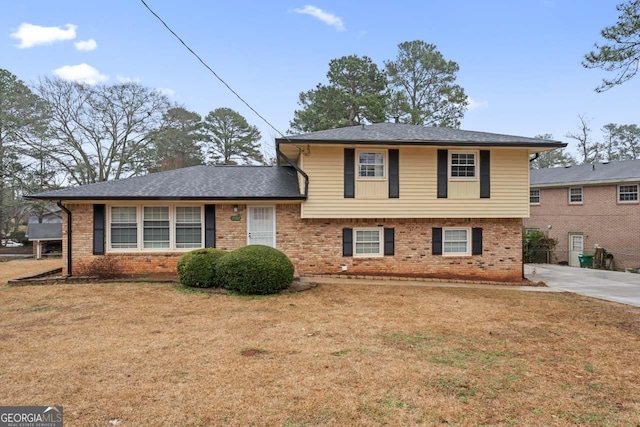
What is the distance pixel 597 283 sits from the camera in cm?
1232

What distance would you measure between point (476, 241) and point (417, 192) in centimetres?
268

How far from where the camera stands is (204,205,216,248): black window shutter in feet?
38.2

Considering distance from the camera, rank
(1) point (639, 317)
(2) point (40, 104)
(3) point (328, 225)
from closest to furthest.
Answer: (1) point (639, 317) → (3) point (328, 225) → (2) point (40, 104)

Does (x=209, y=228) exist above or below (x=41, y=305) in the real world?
above

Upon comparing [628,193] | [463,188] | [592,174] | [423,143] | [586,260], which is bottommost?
[586,260]

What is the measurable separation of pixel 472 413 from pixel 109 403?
11.3ft

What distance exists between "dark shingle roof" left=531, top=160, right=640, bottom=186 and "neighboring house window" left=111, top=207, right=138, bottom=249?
22870mm

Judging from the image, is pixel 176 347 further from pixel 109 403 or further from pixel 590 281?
pixel 590 281

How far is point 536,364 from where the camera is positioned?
15.6 ft

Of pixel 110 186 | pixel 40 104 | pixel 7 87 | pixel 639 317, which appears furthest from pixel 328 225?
pixel 7 87

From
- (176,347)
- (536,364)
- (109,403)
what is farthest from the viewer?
(176,347)

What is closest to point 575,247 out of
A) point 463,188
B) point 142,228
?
point 463,188

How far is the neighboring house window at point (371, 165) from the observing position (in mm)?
11922

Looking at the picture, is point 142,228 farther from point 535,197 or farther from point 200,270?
point 535,197
